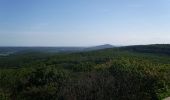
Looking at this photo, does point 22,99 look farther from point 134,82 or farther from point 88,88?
point 134,82

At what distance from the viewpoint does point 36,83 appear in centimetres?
4069

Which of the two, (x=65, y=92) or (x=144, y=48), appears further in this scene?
(x=144, y=48)

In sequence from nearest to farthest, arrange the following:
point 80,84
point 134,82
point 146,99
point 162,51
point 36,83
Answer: point 146,99 < point 134,82 < point 80,84 < point 36,83 < point 162,51

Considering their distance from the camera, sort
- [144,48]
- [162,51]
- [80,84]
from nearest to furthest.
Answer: [80,84] → [162,51] → [144,48]

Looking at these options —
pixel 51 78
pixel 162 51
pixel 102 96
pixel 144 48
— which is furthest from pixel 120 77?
pixel 144 48

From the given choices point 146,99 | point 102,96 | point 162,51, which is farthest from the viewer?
point 162,51

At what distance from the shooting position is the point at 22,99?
34.3 meters

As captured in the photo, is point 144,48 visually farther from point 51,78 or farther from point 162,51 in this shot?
point 51,78

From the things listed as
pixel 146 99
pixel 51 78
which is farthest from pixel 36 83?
pixel 146 99

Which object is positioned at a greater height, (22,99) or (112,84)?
(112,84)

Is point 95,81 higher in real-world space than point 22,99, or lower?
higher

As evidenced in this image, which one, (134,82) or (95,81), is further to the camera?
(95,81)

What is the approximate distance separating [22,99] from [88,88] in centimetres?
874

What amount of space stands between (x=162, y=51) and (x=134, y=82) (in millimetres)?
79684
